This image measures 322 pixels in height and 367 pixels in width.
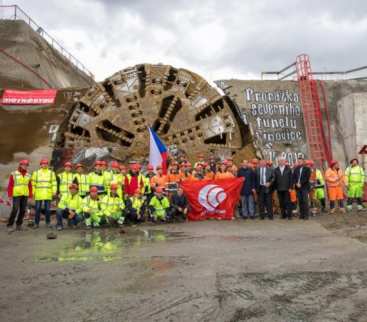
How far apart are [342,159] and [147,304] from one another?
15.1 metres

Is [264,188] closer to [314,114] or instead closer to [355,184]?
[355,184]

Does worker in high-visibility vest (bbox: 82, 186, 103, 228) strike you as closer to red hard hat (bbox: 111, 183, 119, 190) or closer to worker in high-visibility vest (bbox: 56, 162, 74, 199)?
red hard hat (bbox: 111, 183, 119, 190)

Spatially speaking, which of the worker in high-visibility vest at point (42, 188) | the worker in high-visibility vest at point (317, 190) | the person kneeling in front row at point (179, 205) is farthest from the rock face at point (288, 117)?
the worker in high-visibility vest at point (42, 188)

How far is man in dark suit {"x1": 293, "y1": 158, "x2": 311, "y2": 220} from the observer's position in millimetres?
11761

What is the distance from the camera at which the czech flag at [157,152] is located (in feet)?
46.5

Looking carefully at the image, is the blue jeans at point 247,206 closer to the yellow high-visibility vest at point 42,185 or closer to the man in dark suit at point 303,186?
the man in dark suit at point 303,186

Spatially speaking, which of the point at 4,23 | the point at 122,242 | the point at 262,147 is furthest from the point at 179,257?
the point at 4,23

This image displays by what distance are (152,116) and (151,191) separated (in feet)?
15.2

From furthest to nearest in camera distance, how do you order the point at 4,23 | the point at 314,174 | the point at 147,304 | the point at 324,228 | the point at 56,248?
the point at 4,23 → the point at 314,174 → the point at 324,228 → the point at 56,248 → the point at 147,304

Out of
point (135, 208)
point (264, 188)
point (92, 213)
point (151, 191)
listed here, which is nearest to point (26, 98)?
point (151, 191)

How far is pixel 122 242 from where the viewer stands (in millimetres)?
8414

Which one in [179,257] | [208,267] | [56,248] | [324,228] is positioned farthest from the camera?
[324,228]

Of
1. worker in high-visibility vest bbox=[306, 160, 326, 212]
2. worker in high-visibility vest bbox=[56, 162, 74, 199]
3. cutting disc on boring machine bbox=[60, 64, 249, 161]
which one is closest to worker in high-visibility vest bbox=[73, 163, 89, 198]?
worker in high-visibility vest bbox=[56, 162, 74, 199]

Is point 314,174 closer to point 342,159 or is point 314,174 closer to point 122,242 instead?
point 342,159
